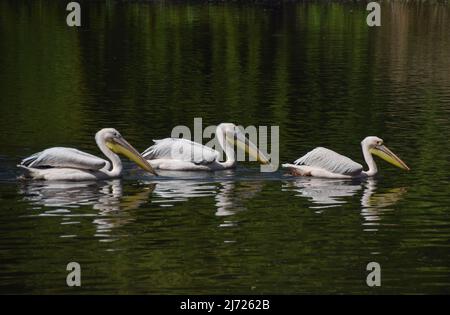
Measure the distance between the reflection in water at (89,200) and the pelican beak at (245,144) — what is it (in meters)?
2.20

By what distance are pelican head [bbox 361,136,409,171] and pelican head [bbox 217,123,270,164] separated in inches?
54.6

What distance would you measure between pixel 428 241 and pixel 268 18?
3813 cm

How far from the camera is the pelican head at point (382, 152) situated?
57.3ft

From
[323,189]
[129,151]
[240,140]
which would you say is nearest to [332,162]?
[323,189]

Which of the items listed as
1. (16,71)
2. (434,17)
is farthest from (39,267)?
(434,17)

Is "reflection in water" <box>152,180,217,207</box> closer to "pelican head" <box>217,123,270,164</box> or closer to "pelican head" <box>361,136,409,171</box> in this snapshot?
"pelican head" <box>217,123,270,164</box>

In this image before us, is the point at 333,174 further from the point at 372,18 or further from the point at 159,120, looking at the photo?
the point at 372,18

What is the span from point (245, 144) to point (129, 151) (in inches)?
76.0

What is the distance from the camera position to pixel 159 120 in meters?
22.5

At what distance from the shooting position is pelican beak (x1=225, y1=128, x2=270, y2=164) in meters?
18.0

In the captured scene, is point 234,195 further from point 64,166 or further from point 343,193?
point 64,166

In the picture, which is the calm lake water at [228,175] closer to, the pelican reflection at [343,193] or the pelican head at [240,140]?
the pelican reflection at [343,193]

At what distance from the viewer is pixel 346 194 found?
15898mm

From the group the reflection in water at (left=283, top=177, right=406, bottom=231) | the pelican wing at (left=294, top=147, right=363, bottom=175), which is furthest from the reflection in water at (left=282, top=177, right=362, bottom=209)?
the pelican wing at (left=294, top=147, right=363, bottom=175)
